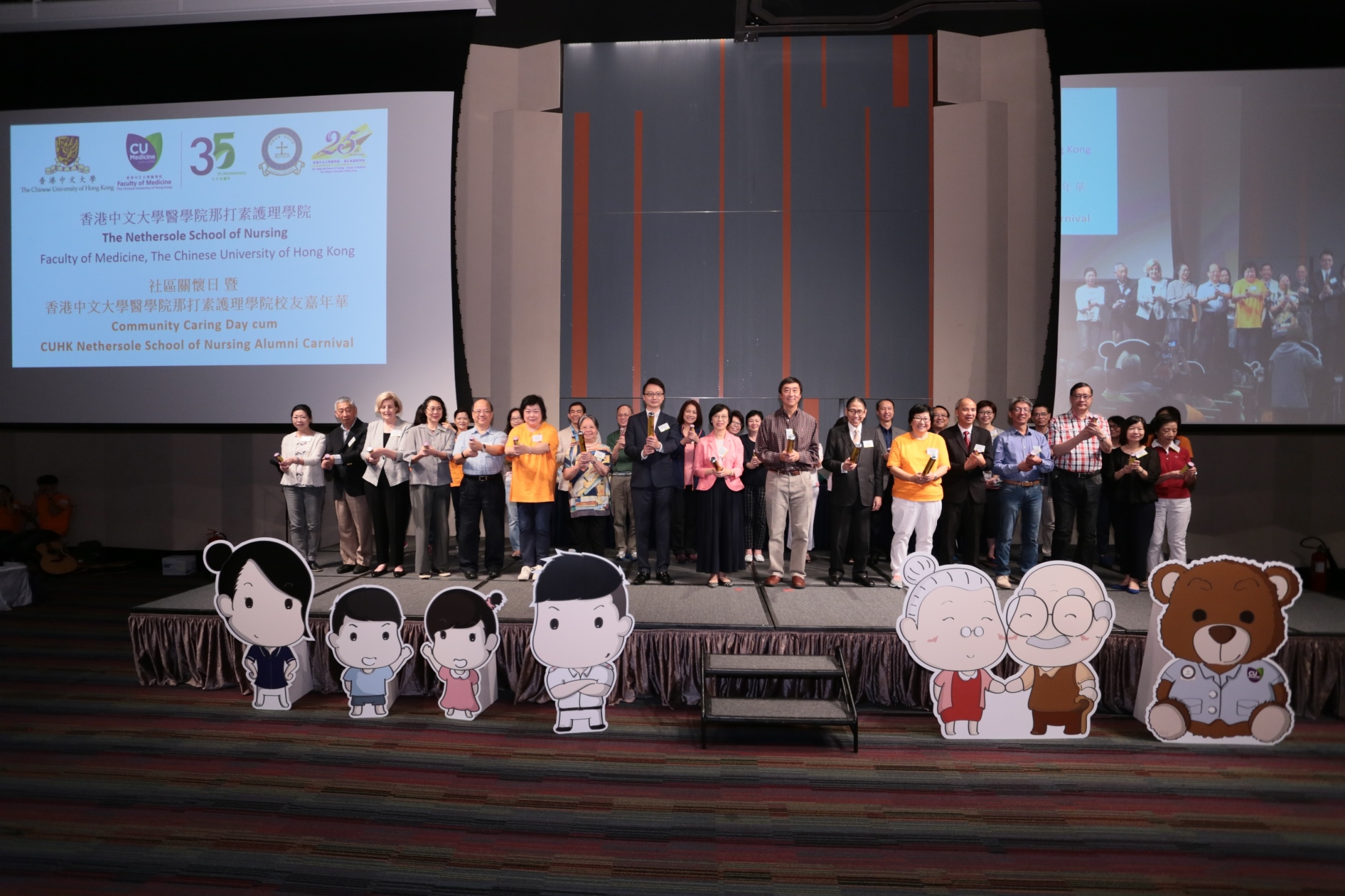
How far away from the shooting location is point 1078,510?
4.73m

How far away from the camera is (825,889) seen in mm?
2217

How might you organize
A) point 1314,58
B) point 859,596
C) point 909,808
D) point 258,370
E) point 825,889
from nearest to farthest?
point 825,889
point 909,808
point 859,596
point 1314,58
point 258,370

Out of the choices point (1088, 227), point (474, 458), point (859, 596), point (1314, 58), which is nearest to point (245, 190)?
point (474, 458)

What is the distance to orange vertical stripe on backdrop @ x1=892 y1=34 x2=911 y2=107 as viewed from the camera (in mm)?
6645

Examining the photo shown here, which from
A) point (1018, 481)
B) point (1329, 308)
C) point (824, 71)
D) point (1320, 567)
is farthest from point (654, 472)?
point (1320, 567)

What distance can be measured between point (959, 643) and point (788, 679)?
0.87 metres

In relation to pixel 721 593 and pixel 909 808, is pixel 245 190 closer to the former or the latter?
pixel 721 593

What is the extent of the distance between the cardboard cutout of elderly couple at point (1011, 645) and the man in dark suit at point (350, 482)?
144 inches

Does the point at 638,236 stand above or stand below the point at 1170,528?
above

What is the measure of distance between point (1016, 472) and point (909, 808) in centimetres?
257

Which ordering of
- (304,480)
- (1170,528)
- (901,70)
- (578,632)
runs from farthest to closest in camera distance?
(901,70) → (304,480) → (1170,528) → (578,632)

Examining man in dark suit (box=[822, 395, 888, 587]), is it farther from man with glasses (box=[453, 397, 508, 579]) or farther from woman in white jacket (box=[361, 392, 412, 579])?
woman in white jacket (box=[361, 392, 412, 579])

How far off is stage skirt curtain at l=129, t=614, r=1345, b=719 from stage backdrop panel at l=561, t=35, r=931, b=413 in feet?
11.6

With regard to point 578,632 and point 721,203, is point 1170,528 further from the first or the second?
point 721,203
